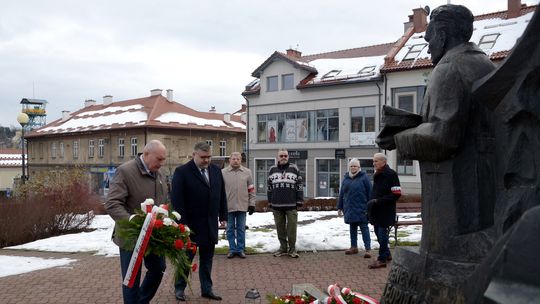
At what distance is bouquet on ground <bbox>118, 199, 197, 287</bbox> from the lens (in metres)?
4.26

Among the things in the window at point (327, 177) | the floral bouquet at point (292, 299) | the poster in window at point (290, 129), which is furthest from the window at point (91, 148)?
the floral bouquet at point (292, 299)

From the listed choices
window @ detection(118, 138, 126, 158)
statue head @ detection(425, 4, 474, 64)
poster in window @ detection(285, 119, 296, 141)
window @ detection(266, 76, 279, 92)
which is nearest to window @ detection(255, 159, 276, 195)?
poster in window @ detection(285, 119, 296, 141)

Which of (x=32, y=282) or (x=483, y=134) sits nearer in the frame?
(x=483, y=134)

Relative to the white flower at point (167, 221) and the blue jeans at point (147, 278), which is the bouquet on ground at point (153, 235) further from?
the blue jeans at point (147, 278)

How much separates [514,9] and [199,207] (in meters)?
26.4

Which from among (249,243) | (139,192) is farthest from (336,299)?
(249,243)

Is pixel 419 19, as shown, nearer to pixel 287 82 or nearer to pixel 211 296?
pixel 287 82

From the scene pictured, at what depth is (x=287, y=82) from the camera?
33.3m

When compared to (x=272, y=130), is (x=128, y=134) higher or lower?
higher

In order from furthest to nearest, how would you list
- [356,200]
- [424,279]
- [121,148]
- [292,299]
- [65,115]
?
[65,115], [121,148], [356,200], [292,299], [424,279]

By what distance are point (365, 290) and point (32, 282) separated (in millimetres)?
4997

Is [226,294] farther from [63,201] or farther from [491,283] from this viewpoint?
[63,201]

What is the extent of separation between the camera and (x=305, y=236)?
36.6 feet

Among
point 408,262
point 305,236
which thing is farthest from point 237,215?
point 408,262
